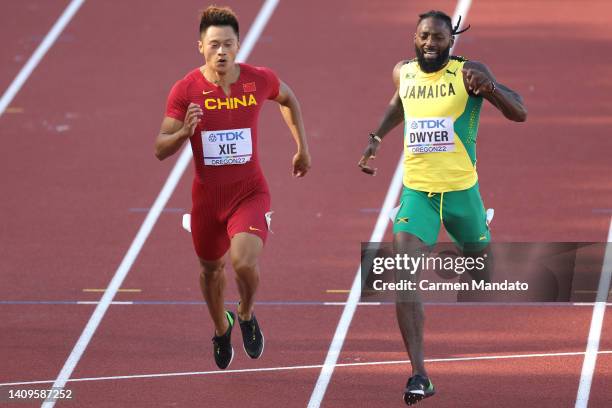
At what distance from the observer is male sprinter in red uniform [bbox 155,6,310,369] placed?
26.3 feet

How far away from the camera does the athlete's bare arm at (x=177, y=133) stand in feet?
25.4

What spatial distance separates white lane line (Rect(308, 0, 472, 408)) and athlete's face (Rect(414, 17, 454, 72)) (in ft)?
6.29

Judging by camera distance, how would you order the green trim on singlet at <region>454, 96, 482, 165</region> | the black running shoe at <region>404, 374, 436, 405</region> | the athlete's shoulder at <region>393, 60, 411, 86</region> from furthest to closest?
the athlete's shoulder at <region>393, 60, 411, 86</region>, the green trim on singlet at <region>454, 96, 482, 165</region>, the black running shoe at <region>404, 374, 436, 405</region>

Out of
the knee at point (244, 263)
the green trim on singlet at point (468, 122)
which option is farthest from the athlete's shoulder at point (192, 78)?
the green trim on singlet at point (468, 122)

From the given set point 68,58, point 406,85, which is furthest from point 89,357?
point 68,58

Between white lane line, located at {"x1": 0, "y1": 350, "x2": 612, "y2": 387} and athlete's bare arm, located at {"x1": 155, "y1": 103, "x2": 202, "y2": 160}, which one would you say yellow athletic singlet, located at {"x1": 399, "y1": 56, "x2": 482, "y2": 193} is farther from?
white lane line, located at {"x1": 0, "y1": 350, "x2": 612, "y2": 387}

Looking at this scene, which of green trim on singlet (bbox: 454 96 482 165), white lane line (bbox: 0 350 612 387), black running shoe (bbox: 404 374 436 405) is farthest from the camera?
white lane line (bbox: 0 350 612 387)

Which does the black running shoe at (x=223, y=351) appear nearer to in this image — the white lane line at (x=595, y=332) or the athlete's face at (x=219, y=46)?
the athlete's face at (x=219, y=46)

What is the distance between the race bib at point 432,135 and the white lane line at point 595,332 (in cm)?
160

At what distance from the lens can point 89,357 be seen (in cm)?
912

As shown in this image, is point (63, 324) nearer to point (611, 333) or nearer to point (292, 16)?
point (611, 333)

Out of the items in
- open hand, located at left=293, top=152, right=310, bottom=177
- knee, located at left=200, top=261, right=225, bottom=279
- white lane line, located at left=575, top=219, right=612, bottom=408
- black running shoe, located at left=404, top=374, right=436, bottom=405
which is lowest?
white lane line, located at left=575, top=219, right=612, bottom=408

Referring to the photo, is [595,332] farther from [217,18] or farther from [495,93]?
[217,18]

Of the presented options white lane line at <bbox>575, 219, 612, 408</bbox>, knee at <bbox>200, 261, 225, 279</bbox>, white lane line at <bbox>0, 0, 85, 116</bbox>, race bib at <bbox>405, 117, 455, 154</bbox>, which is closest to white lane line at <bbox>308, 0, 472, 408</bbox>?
knee at <bbox>200, 261, 225, 279</bbox>
